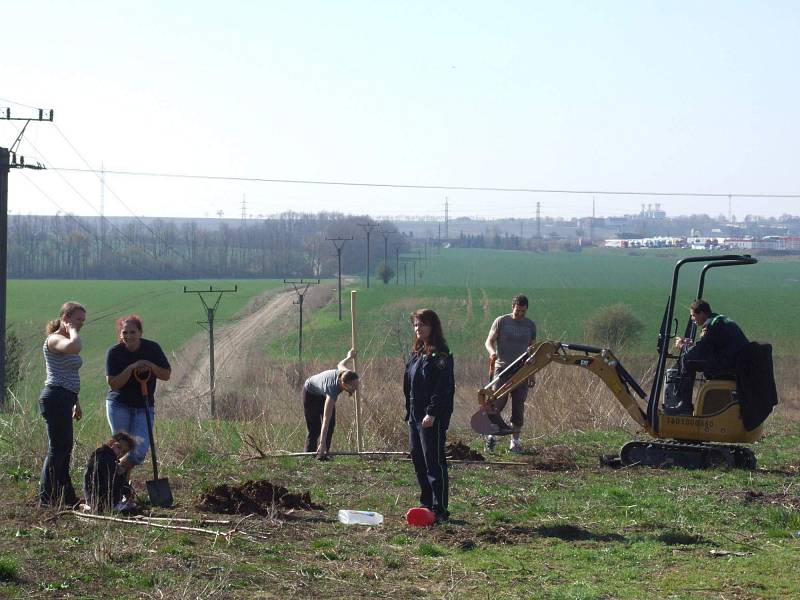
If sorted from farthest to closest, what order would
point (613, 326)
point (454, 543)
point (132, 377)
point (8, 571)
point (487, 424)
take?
point (613, 326), point (487, 424), point (132, 377), point (454, 543), point (8, 571)

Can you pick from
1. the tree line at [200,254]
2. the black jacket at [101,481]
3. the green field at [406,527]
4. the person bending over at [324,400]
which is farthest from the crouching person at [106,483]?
the tree line at [200,254]

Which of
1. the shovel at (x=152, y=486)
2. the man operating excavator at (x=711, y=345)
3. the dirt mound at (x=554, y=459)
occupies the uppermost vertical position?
the man operating excavator at (x=711, y=345)

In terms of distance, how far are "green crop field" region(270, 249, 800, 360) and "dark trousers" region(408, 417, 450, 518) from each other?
46.4ft

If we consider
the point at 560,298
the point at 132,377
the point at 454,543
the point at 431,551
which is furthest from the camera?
the point at 560,298

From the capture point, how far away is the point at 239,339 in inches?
2103

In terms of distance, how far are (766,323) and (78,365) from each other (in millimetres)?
50406

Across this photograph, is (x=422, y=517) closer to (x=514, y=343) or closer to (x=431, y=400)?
(x=431, y=400)

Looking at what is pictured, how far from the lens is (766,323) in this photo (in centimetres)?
5525

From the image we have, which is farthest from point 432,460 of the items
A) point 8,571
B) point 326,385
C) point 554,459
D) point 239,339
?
point 239,339

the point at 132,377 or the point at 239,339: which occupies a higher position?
the point at 132,377

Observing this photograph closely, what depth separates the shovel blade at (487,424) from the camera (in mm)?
12820

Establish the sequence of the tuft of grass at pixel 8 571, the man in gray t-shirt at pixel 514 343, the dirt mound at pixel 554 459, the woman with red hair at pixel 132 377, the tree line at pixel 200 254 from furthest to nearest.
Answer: the tree line at pixel 200 254 → the man in gray t-shirt at pixel 514 343 → the dirt mound at pixel 554 459 → the woman with red hair at pixel 132 377 → the tuft of grass at pixel 8 571

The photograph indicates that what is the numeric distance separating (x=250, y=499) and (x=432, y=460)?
1562 millimetres

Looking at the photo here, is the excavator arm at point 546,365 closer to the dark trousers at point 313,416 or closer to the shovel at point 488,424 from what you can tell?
the shovel at point 488,424
